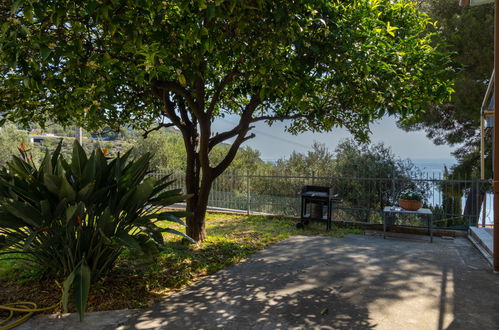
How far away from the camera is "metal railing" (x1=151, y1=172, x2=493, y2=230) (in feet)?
28.3

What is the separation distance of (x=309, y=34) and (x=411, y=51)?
1.83 meters

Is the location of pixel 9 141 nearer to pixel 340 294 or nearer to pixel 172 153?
pixel 172 153

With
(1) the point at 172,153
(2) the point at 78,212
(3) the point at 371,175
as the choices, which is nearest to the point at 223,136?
(2) the point at 78,212

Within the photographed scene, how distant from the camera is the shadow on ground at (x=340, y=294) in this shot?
127 inches

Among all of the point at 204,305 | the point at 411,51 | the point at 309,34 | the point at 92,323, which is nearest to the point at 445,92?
the point at 411,51

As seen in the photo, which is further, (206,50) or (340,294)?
(206,50)

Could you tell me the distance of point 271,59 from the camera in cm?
398

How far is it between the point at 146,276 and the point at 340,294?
236 centimetres

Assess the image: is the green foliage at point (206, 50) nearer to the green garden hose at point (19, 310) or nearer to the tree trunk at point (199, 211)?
the tree trunk at point (199, 211)

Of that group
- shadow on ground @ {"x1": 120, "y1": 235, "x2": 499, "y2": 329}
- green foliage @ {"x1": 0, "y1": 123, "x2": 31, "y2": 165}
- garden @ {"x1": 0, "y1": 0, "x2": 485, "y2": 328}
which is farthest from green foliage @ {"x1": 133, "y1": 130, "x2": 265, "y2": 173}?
shadow on ground @ {"x1": 120, "y1": 235, "x2": 499, "y2": 329}

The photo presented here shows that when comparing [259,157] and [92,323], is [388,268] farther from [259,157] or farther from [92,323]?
[259,157]

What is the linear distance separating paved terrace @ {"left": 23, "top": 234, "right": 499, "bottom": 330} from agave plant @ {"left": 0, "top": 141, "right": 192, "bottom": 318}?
702 mm

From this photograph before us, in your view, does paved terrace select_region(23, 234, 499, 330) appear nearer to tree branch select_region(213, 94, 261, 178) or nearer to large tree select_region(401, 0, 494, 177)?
tree branch select_region(213, 94, 261, 178)

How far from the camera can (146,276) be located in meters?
4.27
